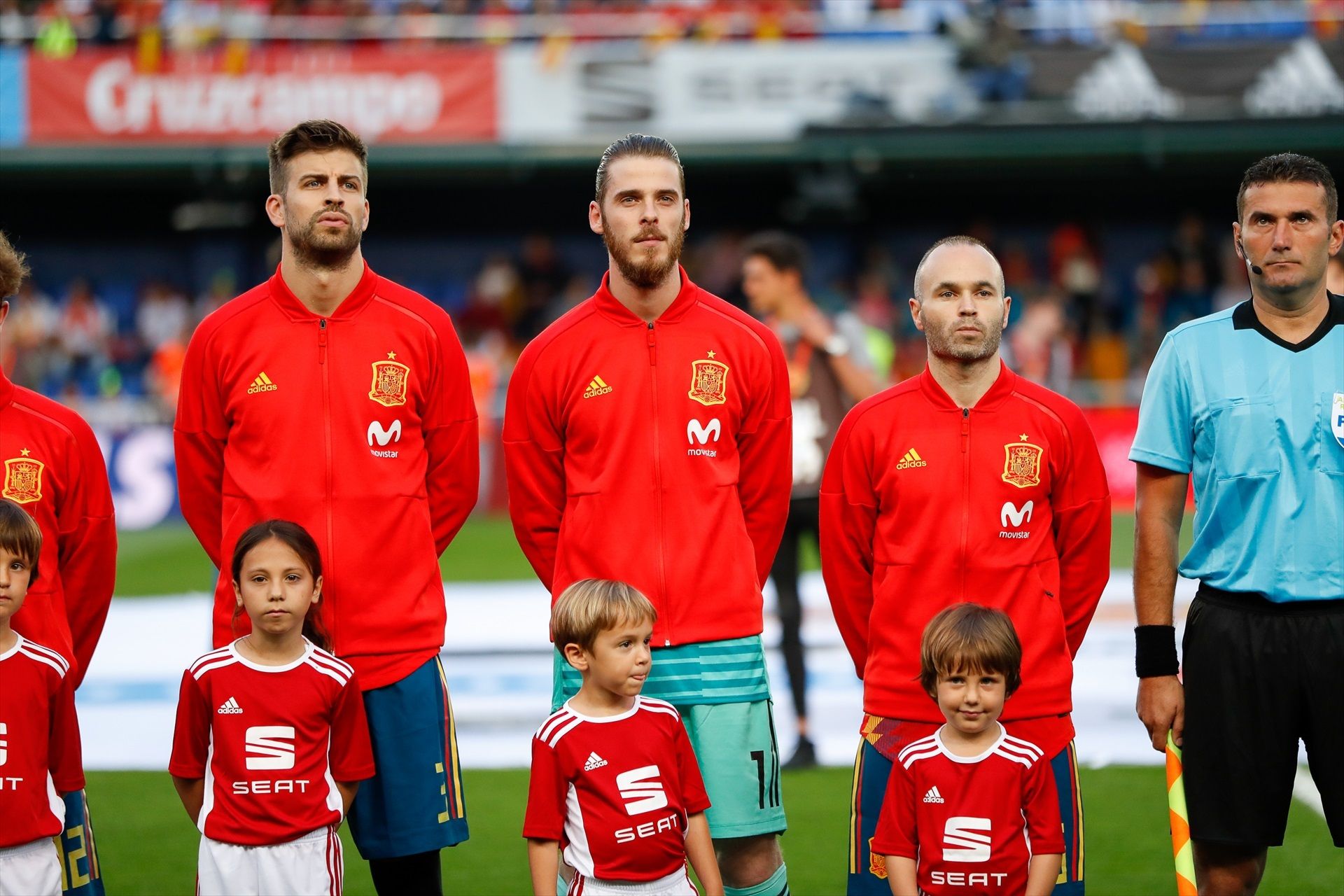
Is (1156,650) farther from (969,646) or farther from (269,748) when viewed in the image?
(269,748)

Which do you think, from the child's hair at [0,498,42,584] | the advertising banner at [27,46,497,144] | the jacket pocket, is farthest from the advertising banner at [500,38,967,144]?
the child's hair at [0,498,42,584]

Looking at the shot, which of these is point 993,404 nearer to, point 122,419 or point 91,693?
point 91,693

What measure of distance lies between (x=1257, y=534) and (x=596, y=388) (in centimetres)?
191

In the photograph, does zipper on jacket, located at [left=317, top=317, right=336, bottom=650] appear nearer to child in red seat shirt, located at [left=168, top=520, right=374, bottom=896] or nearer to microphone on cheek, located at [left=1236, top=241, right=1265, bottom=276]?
child in red seat shirt, located at [left=168, top=520, right=374, bottom=896]

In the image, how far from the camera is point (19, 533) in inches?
176

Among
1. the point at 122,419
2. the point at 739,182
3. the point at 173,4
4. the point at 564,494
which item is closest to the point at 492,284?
the point at 739,182

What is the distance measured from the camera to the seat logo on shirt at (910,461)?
4.66m

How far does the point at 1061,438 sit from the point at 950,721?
900 millimetres

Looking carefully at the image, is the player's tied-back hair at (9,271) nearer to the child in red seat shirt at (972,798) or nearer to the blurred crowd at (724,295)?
the child in red seat shirt at (972,798)

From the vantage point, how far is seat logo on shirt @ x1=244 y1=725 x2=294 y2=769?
4375mm

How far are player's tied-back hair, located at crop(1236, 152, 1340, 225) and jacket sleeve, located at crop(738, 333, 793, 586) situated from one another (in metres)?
1.41

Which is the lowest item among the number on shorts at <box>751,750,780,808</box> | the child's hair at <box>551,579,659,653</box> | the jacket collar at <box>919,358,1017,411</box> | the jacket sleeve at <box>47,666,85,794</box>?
the number on shorts at <box>751,750,780,808</box>

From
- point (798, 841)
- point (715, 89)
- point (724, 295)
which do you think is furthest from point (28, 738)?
point (724, 295)

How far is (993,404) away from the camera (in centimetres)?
470
